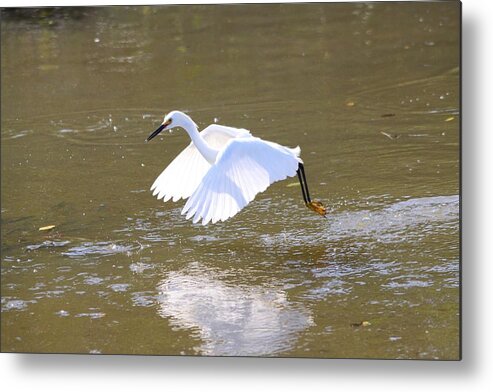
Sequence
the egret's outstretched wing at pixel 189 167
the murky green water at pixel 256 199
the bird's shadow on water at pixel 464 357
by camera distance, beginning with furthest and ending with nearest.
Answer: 1. the egret's outstretched wing at pixel 189 167
2. the murky green water at pixel 256 199
3. the bird's shadow on water at pixel 464 357

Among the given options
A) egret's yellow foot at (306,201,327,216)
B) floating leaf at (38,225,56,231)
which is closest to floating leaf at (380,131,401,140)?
egret's yellow foot at (306,201,327,216)

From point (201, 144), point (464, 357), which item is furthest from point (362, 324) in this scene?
point (201, 144)

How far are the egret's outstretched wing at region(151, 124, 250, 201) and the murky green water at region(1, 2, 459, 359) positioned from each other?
0.39ft

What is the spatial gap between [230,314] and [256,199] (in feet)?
2.25

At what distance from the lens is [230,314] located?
11.0 feet

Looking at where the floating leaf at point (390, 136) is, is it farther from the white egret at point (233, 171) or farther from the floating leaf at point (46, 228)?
the floating leaf at point (46, 228)

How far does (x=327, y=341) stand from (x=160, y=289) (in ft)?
1.93

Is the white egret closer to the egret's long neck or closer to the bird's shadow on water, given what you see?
the egret's long neck

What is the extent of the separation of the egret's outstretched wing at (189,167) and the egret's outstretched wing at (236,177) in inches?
8.0

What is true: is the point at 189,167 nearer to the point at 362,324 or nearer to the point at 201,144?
the point at 201,144

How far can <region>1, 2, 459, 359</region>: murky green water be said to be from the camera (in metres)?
A: 3.30

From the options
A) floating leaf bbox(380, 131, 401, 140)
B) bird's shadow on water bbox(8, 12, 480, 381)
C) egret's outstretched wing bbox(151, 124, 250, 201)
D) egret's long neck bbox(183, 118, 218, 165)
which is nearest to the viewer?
bird's shadow on water bbox(8, 12, 480, 381)

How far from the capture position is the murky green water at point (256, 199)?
3299mm

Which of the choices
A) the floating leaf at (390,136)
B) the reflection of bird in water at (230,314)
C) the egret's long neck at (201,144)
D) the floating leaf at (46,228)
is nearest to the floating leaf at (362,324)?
the reflection of bird in water at (230,314)
